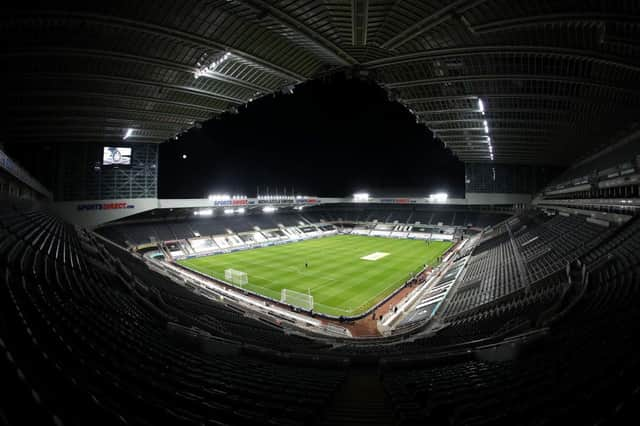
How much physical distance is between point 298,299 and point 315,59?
18.7 meters

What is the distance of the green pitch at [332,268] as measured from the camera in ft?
84.3

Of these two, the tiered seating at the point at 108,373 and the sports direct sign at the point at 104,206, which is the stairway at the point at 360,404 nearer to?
the tiered seating at the point at 108,373

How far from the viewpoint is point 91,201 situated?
108ft

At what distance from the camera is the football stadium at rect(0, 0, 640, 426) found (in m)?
4.62

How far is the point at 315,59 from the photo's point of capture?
20703 millimetres

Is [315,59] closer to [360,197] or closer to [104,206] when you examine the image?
[104,206]

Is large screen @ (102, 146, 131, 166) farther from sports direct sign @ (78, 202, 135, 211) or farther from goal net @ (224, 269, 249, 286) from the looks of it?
goal net @ (224, 269, 249, 286)

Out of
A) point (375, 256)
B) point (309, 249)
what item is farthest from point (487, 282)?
point (309, 249)

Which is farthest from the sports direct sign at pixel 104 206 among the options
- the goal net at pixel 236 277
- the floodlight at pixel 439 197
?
the floodlight at pixel 439 197

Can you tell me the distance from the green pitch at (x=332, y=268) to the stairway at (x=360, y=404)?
546 inches

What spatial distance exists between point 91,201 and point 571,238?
46009mm

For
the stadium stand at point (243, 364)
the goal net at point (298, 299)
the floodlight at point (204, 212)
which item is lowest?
the goal net at point (298, 299)

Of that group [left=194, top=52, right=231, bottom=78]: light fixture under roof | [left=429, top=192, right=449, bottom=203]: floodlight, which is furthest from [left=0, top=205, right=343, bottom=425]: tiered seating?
[left=429, top=192, right=449, bottom=203]: floodlight

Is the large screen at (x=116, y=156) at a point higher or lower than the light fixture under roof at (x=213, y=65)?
lower
